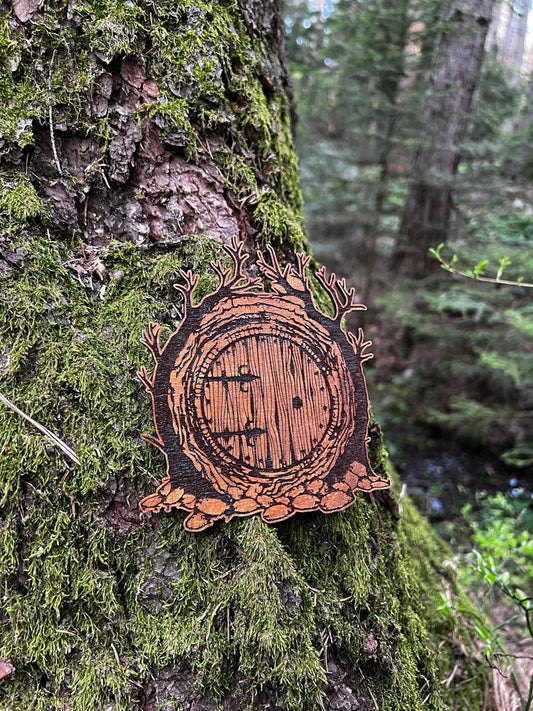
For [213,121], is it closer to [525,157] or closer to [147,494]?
[147,494]

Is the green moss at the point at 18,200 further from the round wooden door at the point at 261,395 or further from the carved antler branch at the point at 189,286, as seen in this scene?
the round wooden door at the point at 261,395

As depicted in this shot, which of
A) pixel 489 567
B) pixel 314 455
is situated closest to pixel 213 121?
pixel 314 455

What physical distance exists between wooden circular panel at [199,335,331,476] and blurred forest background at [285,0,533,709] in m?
2.33

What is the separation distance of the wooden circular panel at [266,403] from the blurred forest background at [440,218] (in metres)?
2.33

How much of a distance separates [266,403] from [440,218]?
5.01m

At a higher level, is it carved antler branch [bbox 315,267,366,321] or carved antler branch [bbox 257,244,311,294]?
carved antler branch [bbox 257,244,311,294]

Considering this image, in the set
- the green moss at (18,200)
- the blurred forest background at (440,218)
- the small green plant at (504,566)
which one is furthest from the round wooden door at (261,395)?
the blurred forest background at (440,218)

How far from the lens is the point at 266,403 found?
1.27 meters

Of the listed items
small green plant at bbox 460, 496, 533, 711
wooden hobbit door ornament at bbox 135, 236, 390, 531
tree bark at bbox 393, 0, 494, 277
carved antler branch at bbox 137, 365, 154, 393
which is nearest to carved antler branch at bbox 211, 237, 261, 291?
wooden hobbit door ornament at bbox 135, 236, 390, 531

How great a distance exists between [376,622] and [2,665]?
96 cm

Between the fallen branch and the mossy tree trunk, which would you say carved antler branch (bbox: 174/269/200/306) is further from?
the fallen branch

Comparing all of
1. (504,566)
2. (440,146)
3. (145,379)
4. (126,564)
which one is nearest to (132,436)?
(145,379)

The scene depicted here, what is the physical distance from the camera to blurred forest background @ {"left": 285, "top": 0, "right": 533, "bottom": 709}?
400 cm

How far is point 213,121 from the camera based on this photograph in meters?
1.43
